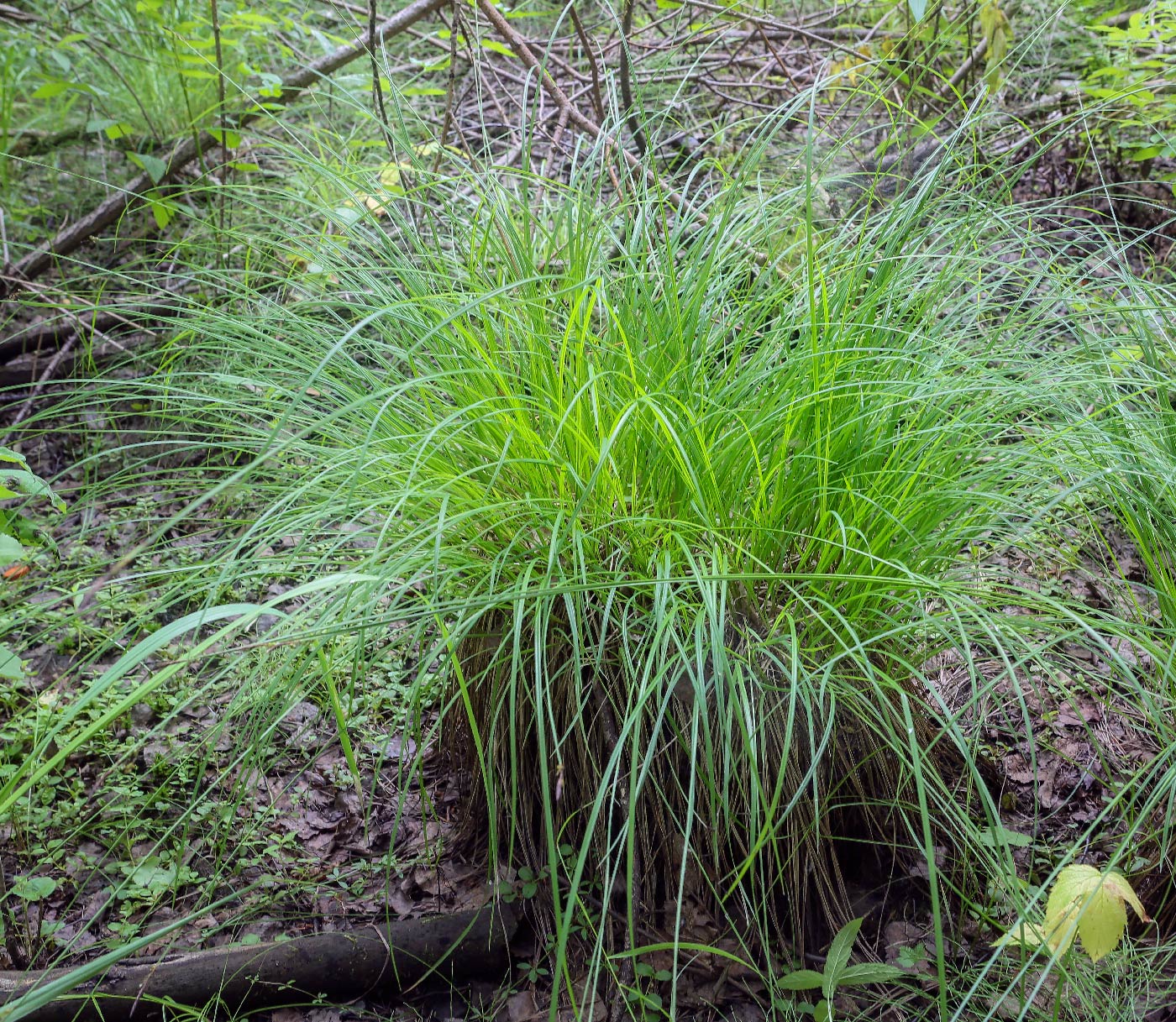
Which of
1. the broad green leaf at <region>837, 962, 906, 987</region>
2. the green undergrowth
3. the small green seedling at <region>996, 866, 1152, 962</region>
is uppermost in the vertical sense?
the green undergrowth

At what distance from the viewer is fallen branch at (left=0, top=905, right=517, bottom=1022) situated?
1332mm

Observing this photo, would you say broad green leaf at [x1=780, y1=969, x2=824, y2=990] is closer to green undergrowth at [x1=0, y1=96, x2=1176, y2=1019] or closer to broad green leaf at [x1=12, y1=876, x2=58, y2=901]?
green undergrowth at [x1=0, y1=96, x2=1176, y2=1019]

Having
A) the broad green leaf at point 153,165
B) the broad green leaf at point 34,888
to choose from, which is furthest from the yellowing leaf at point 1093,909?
the broad green leaf at point 153,165

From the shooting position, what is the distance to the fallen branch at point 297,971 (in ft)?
4.37

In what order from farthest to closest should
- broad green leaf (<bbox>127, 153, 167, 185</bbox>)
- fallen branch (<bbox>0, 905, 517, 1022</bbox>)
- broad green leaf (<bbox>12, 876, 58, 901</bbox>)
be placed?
broad green leaf (<bbox>127, 153, 167, 185</bbox>)
broad green leaf (<bbox>12, 876, 58, 901</bbox>)
fallen branch (<bbox>0, 905, 517, 1022</bbox>)

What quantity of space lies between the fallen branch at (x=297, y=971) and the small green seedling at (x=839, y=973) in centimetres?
45

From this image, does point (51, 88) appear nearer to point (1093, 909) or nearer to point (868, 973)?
point (868, 973)

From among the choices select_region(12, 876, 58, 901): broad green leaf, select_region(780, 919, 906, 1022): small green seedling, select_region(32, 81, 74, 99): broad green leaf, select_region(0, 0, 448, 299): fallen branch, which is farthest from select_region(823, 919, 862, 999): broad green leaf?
select_region(32, 81, 74, 99): broad green leaf

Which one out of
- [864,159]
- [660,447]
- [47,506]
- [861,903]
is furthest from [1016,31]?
[47,506]

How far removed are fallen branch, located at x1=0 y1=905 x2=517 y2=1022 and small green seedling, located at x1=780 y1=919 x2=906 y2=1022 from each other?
45 centimetres

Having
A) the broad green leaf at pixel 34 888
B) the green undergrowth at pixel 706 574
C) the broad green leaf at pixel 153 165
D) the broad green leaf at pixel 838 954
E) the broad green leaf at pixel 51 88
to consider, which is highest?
the broad green leaf at pixel 51 88

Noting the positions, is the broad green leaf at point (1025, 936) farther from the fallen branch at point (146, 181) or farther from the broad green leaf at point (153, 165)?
the fallen branch at point (146, 181)

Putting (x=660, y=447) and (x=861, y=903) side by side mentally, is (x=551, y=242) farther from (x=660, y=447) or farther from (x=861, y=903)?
(x=861, y=903)

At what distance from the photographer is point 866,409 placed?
1.39 meters
